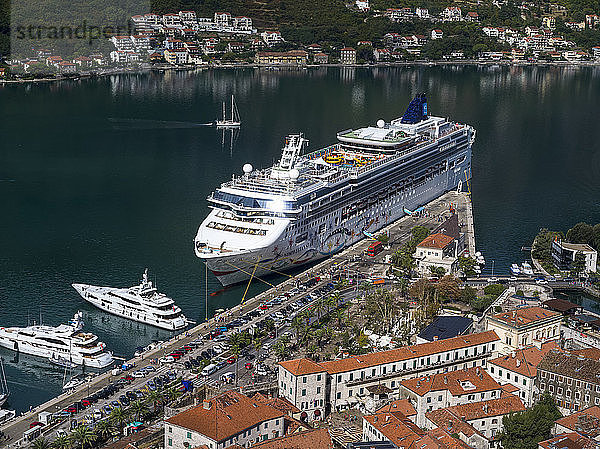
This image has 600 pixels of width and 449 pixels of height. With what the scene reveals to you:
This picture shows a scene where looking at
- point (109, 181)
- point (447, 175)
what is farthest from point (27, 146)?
point (447, 175)

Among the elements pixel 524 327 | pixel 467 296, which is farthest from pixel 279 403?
pixel 467 296

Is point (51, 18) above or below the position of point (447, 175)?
above

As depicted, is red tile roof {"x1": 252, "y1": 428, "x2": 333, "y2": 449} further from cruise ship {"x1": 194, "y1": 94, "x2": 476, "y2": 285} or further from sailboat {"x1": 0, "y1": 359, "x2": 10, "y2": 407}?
cruise ship {"x1": 194, "y1": 94, "x2": 476, "y2": 285}

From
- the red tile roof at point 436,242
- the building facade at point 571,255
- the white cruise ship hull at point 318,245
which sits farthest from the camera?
the building facade at point 571,255

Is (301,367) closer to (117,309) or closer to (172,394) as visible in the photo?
(172,394)

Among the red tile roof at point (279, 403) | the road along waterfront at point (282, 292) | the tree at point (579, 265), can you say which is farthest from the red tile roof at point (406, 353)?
the tree at point (579, 265)

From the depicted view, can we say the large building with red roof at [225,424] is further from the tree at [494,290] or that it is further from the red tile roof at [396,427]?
the tree at [494,290]

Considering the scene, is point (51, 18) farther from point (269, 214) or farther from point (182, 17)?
point (269, 214)
